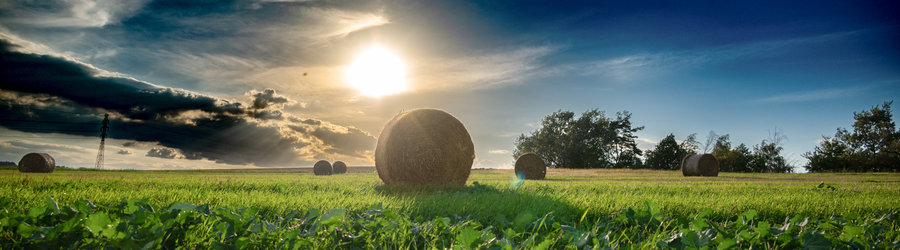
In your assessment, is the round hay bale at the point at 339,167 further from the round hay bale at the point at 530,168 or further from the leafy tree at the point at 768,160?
the leafy tree at the point at 768,160

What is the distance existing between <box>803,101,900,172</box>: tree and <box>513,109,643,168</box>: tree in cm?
1884

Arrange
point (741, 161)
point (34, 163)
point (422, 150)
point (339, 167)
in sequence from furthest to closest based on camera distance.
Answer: point (741, 161)
point (339, 167)
point (34, 163)
point (422, 150)

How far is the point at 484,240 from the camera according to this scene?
3285 millimetres

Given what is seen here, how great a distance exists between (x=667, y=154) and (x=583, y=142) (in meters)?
11.7

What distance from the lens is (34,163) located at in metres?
30.2

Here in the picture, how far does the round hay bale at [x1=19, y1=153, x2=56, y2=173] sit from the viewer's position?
30.2 m

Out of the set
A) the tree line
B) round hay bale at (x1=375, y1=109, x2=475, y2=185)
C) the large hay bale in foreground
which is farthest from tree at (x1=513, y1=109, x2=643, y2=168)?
round hay bale at (x1=375, y1=109, x2=475, y2=185)

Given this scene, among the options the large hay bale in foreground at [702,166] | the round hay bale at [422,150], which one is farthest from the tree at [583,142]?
the round hay bale at [422,150]

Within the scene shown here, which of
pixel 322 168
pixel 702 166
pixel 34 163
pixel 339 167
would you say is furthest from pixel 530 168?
pixel 34 163

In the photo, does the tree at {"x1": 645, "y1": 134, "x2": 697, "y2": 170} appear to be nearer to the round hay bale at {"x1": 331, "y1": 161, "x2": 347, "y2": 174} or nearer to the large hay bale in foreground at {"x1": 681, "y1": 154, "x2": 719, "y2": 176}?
the large hay bale in foreground at {"x1": 681, "y1": 154, "x2": 719, "y2": 176}

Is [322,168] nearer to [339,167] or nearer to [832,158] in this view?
[339,167]

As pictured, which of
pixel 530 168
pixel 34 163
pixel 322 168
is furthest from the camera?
pixel 322 168

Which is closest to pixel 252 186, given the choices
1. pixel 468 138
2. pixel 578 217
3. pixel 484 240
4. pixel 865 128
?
pixel 468 138

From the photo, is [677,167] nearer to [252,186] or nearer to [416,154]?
[416,154]
